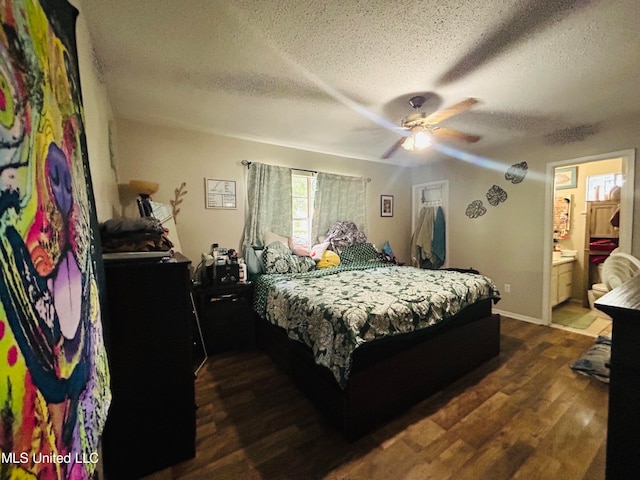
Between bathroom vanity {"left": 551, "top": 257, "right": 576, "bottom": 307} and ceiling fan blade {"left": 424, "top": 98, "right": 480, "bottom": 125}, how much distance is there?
2.96 meters

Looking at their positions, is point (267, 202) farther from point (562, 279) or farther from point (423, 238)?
point (562, 279)

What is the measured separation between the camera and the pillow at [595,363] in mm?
2191

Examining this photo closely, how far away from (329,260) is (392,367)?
6.14ft

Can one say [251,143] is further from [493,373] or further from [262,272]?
[493,373]

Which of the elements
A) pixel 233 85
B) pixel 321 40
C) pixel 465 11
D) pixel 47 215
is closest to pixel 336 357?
pixel 47 215

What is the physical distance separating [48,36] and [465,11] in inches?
69.3

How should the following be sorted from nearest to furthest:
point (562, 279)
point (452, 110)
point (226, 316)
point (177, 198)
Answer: point (452, 110) → point (226, 316) → point (177, 198) → point (562, 279)

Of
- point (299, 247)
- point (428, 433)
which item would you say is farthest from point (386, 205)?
point (428, 433)

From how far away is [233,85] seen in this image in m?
2.12

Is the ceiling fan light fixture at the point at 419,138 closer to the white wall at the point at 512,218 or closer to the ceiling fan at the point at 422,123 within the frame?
the ceiling fan at the point at 422,123

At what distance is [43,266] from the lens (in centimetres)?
56

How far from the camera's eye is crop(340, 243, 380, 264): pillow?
3.79 meters

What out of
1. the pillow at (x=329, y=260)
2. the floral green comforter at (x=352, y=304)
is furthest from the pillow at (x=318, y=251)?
the floral green comforter at (x=352, y=304)

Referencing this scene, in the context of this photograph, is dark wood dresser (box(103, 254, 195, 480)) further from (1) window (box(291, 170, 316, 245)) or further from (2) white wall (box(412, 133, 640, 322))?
(2) white wall (box(412, 133, 640, 322))
